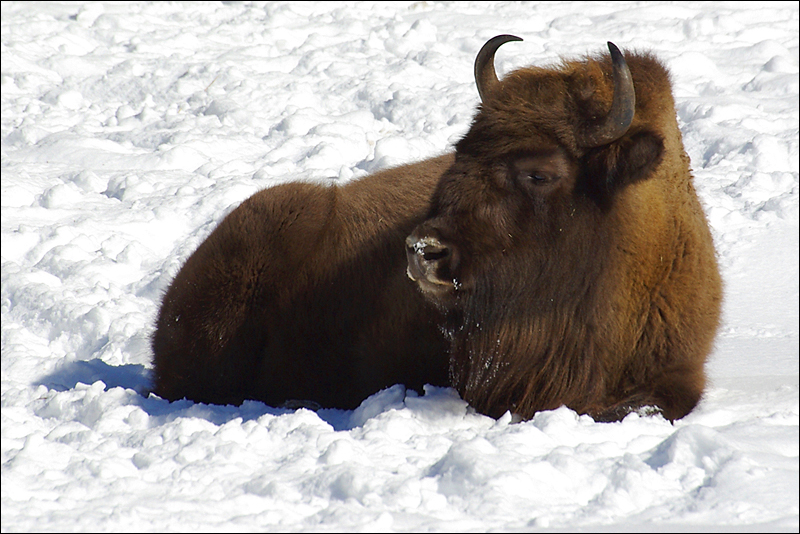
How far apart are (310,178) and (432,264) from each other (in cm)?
407

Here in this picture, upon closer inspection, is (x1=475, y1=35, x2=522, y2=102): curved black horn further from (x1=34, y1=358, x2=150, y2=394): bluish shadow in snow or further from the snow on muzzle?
(x1=34, y1=358, x2=150, y2=394): bluish shadow in snow

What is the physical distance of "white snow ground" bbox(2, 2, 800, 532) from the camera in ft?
9.24

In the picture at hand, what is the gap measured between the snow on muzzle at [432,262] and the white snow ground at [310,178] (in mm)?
584

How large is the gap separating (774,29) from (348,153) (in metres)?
5.79

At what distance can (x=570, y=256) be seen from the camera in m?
3.75

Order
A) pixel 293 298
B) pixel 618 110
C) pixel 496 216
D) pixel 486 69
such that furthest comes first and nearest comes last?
pixel 293 298 → pixel 486 69 → pixel 496 216 → pixel 618 110

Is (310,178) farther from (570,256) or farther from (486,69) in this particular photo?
(570,256)

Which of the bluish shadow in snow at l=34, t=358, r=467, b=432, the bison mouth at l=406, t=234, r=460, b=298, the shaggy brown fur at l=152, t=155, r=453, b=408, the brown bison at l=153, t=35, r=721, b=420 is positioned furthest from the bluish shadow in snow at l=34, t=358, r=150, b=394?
the bison mouth at l=406, t=234, r=460, b=298

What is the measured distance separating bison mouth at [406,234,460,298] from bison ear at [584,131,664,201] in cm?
69

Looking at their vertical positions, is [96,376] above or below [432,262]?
below

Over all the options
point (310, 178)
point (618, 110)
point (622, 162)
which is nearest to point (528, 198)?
point (622, 162)

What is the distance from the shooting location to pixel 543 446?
3229mm

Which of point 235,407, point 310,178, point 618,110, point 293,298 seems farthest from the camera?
point 310,178

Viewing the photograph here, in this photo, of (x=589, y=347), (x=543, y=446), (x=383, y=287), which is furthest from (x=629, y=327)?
(x=383, y=287)
